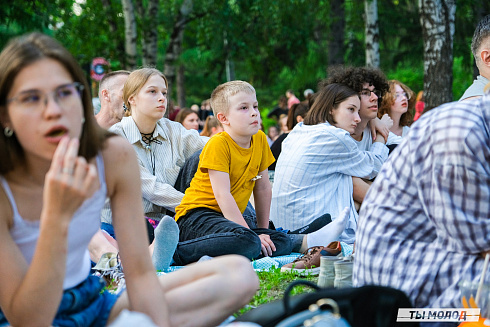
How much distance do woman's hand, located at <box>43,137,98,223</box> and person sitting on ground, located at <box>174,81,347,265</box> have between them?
268 centimetres

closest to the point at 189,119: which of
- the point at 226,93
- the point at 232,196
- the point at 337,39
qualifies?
the point at 226,93

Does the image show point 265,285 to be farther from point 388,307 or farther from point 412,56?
point 412,56

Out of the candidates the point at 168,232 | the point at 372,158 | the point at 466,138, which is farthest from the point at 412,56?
the point at 466,138

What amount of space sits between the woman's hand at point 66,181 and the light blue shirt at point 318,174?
3.74 m

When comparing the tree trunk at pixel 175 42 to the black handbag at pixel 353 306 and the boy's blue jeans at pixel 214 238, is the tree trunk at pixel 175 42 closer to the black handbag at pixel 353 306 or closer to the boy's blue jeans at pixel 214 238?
the boy's blue jeans at pixel 214 238

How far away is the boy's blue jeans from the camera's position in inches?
181

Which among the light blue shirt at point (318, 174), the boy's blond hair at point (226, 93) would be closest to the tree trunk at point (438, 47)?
the light blue shirt at point (318, 174)

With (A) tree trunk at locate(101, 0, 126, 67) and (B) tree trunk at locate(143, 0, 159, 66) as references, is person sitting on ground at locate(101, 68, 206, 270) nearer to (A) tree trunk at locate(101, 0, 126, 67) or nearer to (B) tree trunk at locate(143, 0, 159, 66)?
(B) tree trunk at locate(143, 0, 159, 66)

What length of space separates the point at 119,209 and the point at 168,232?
1.86 meters

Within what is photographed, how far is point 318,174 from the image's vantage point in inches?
221

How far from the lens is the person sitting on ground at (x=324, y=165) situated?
555 centimetres

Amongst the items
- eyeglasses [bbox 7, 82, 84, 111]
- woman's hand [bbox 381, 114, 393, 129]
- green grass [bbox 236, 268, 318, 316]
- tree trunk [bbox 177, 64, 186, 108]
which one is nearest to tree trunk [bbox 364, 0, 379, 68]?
woman's hand [bbox 381, 114, 393, 129]

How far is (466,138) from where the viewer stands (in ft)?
7.73

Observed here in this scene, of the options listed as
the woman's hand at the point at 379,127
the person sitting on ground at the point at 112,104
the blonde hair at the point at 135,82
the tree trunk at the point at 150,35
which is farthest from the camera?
the tree trunk at the point at 150,35
